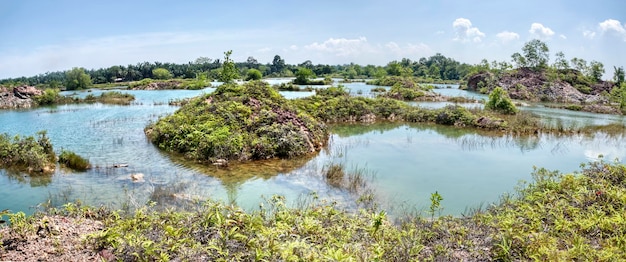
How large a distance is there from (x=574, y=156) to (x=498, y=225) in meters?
11.6

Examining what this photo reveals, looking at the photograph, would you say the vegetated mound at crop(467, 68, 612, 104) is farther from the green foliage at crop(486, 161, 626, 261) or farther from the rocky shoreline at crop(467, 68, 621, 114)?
the green foliage at crop(486, 161, 626, 261)

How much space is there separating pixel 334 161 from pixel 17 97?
40059 millimetres

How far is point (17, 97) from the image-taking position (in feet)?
123

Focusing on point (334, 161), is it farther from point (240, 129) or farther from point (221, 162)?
point (240, 129)

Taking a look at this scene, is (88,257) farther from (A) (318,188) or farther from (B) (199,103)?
(B) (199,103)

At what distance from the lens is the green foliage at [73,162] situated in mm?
12273

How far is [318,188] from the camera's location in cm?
1064

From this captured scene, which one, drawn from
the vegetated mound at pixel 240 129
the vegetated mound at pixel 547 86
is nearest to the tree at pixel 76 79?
the vegetated mound at pixel 240 129

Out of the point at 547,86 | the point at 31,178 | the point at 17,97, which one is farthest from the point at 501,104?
the point at 17,97

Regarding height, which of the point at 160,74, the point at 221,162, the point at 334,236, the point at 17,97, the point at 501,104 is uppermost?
the point at 160,74

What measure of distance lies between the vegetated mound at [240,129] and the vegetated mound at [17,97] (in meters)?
26.2

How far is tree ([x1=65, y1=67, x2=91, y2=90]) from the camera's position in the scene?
6838cm

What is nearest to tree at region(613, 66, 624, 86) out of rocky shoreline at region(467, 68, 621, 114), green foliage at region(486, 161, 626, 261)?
rocky shoreline at region(467, 68, 621, 114)

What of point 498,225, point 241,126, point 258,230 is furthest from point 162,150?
point 498,225
